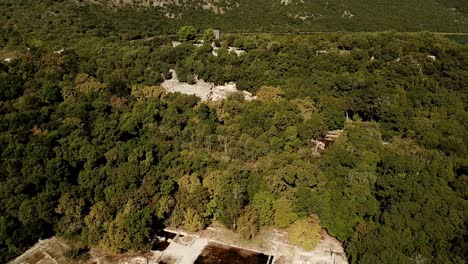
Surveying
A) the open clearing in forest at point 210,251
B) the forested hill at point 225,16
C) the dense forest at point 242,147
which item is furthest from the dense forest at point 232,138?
the open clearing in forest at point 210,251

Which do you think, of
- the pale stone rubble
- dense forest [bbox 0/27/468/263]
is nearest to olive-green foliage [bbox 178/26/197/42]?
dense forest [bbox 0/27/468/263]

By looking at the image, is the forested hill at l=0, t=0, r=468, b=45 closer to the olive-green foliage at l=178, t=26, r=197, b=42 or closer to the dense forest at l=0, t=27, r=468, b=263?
the olive-green foliage at l=178, t=26, r=197, b=42

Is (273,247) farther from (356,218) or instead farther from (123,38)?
(123,38)

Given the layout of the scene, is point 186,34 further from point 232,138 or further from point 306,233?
point 306,233

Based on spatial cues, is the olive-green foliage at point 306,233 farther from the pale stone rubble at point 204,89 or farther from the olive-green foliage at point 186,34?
the olive-green foliage at point 186,34

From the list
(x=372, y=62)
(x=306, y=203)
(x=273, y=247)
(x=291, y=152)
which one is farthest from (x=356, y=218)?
(x=372, y=62)

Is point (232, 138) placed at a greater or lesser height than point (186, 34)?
lesser

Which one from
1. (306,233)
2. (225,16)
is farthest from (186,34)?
(306,233)
